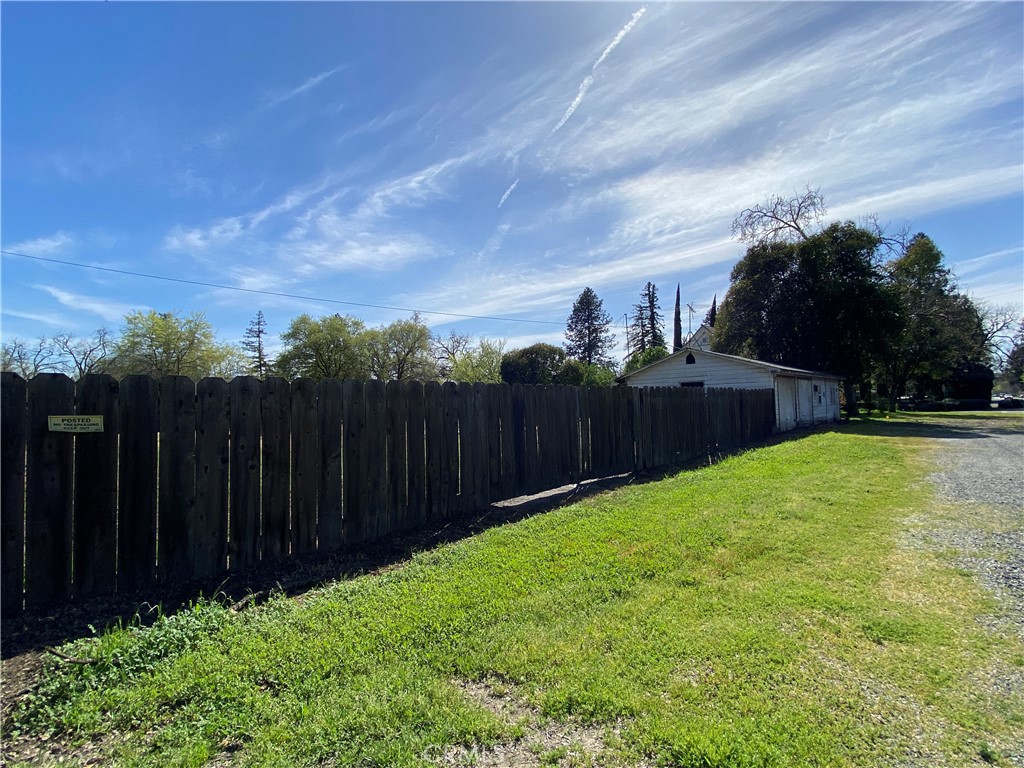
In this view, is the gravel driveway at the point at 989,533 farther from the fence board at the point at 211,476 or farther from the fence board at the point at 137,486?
the fence board at the point at 137,486

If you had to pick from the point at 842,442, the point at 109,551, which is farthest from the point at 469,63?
the point at 842,442

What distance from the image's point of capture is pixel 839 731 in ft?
6.95

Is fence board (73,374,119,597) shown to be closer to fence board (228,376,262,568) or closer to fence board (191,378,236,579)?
fence board (191,378,236,579)

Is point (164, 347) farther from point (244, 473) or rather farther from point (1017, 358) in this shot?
point (1017, 358)

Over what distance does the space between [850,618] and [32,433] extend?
542cm

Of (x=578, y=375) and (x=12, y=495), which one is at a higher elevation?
(x=578, y=375)

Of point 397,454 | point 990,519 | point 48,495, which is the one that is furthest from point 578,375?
point 48,495

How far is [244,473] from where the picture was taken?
4.16m

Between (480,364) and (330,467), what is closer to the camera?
(330,467)

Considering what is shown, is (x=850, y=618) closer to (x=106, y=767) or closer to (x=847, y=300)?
(x=106, y=767)

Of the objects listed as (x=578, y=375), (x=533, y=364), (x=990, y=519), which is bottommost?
(x=990, y=519)

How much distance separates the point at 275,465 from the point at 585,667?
3130 mm

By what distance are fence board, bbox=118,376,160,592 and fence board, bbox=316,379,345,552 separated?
1.34 meters

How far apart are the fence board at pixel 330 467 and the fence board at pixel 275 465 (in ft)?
1.06
